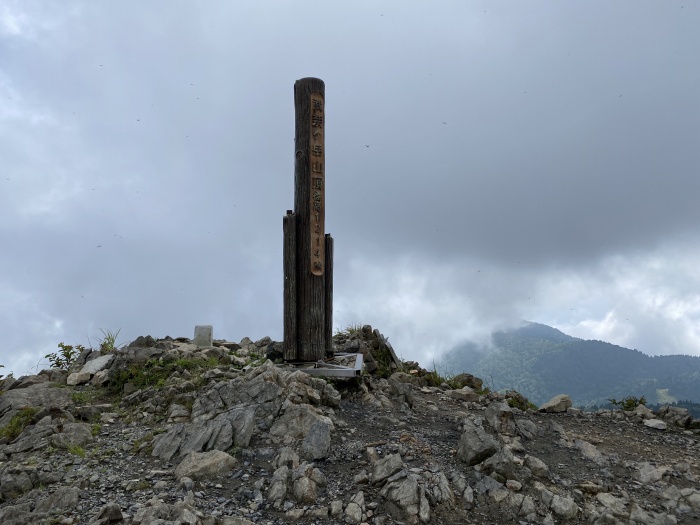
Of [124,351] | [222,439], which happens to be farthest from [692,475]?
[124,351]

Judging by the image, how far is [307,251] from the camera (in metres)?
11.0

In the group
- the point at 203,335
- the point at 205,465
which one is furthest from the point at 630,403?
the point at 203,335

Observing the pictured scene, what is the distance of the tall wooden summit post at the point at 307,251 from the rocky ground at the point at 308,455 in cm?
123

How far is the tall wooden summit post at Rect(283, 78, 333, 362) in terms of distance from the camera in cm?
1104

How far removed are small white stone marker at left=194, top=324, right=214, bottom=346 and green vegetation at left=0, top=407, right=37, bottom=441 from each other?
4.53 m

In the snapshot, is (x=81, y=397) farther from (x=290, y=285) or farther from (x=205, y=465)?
(x=205, y=465)

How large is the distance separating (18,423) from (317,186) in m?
7.17

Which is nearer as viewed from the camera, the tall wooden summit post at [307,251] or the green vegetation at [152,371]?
the green vegetation at [152,371]

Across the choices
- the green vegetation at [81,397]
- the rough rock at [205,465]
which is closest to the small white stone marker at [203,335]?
the green vegetation at [81,397]

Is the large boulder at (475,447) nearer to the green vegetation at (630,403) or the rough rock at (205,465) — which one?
the rough rock at (205,465)

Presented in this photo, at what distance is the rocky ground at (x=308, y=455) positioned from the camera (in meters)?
6.12

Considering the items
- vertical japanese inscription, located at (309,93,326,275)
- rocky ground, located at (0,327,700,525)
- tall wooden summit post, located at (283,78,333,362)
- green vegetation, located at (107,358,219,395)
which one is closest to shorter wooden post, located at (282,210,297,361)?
tall wooden summit post, located at (283,78,333,362)

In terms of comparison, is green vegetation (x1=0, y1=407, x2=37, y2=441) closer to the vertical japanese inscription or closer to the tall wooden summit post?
the tall wooden summit post

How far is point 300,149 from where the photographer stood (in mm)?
11281
